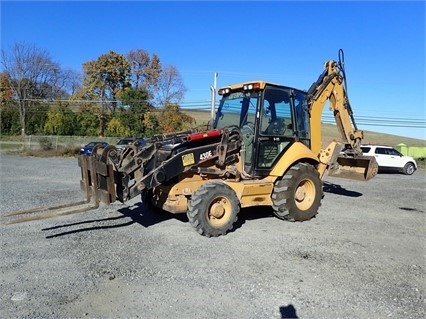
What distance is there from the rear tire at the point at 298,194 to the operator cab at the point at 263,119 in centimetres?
45

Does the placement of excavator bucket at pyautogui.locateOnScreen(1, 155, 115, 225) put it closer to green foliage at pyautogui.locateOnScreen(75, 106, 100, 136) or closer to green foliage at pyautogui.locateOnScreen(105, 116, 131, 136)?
green foliage at pyautogui.locateOnScreen(105, 116, 131, 136)

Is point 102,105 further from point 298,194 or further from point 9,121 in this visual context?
point 298,194

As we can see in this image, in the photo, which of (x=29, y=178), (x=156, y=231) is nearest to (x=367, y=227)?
(x=156, y=231)

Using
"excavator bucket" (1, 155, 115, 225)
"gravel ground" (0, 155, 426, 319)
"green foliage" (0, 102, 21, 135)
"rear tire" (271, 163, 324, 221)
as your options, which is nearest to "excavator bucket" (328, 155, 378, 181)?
"gravel ground" (0, 155, 426, 319)

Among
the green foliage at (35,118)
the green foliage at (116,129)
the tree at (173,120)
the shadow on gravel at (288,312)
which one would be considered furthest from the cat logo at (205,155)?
the green foliage at (35,118)

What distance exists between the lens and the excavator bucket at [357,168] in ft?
32.4

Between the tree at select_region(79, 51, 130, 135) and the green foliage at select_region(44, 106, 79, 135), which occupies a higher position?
the tree at select_region(79, 51, 130, 135)

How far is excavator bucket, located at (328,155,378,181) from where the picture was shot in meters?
9.87

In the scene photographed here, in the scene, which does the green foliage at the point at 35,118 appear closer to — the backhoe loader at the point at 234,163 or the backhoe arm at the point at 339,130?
the backhoe loader at the point at 234,163

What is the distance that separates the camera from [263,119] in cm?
769

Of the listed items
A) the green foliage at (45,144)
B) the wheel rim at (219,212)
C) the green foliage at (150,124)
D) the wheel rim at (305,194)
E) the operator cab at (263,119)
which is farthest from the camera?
the green foliage at (150,124)

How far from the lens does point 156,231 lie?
23.4 feet

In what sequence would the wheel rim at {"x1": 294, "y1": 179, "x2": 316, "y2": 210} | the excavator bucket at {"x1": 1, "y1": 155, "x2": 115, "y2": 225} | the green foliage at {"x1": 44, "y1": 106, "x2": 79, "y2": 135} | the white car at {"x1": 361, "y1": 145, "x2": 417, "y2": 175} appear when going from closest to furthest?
the excavator bucket at {"x1": 1, "y1": 155, "x2": 115, "y2": 225}, the wheel rim at {"x1": 294, "y1": 179, "x2": 316, "y2": 210}, the white car at {"x1": 361, "y1": 145, "x2": 417, "y2": 175}, the green foliage at {"x1": 44, "y1": 106, "x2": 79, "y2": 135}

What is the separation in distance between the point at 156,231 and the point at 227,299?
3039 millimetres
